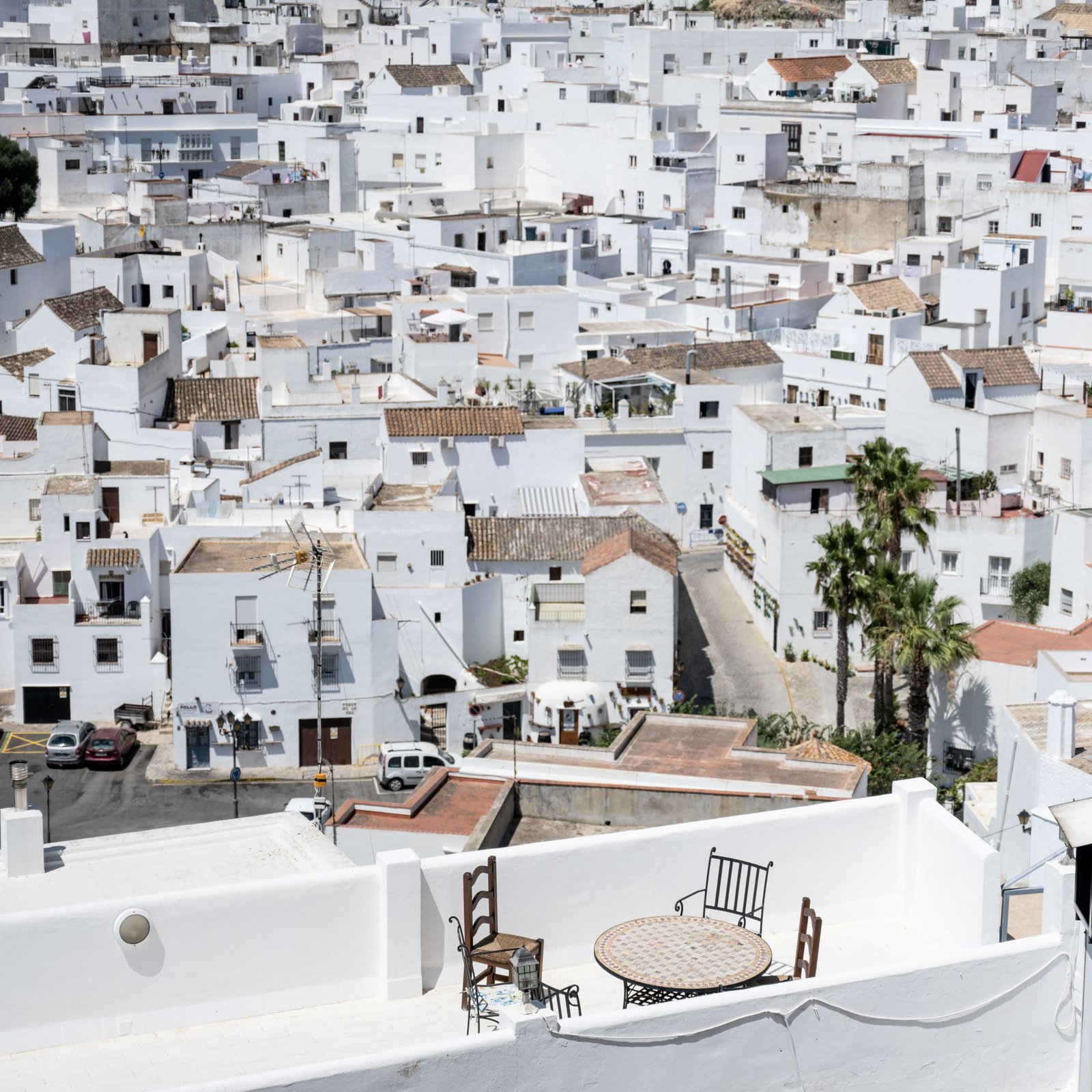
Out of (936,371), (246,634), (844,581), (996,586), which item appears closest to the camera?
(844,581)

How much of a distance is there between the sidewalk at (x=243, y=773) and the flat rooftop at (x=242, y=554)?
3792 mm

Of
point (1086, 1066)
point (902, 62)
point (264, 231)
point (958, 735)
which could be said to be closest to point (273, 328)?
point (264, 231)

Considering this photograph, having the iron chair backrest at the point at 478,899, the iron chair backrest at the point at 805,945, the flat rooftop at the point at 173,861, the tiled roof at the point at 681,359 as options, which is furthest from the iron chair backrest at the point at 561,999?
the tiled roof at the point at 681,359

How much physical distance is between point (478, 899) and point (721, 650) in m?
31.0

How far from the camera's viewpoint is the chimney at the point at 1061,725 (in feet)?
81.1

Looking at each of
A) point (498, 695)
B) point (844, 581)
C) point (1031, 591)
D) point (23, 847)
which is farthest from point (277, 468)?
point (23, 847)

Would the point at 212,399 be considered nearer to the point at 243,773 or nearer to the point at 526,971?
the point at 243,773

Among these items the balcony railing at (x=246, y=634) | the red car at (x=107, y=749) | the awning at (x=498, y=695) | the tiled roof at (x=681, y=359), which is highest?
the tiled roof at (x=681, y=359)

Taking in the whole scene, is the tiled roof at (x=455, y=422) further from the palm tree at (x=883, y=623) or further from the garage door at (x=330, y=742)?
the palm tree at (x=883, y=623)

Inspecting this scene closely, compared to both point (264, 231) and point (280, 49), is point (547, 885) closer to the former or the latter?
point (264, 231)

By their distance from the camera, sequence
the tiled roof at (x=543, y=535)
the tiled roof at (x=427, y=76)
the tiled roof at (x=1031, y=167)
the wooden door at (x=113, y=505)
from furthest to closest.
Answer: the tiled roof at (x=427, y=76), the tiled roof at (x=1031, y=167), the wooden door at (x=113, y=505), the tiled roof at (x=543, y=535)

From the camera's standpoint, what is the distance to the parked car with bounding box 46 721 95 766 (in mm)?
39719

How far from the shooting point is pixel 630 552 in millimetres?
39875

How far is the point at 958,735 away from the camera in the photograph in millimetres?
37375
